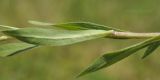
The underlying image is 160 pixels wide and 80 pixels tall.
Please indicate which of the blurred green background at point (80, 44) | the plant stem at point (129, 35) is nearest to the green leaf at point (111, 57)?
the plant stem at point (129, 35)

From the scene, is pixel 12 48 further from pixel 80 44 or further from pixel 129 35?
pixel 80 44

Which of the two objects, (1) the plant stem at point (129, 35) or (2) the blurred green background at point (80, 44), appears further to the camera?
(2) the blurred green background at point (80, 44)

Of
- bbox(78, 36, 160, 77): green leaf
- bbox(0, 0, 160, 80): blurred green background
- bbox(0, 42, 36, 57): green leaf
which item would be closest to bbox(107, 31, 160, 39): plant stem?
bbox(78, 36, 160, 77): green leaf

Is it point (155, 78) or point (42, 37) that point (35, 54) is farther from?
point (42, 37)

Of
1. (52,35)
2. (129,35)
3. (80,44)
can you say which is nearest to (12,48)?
(52,35)

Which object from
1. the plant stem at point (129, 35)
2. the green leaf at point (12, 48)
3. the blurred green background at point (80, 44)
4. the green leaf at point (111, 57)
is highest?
the plant stem at point (129, 35)

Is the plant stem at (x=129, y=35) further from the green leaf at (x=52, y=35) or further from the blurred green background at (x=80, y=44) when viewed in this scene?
the blurred green background at (x=80, y=44)

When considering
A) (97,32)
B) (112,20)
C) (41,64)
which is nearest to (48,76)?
(41,64)
